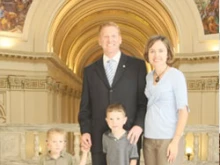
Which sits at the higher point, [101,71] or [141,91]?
[101,71]

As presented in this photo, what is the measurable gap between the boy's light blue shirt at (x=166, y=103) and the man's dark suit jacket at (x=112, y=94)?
24 cm

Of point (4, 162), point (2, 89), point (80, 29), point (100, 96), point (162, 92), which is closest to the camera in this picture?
point (162, 92)

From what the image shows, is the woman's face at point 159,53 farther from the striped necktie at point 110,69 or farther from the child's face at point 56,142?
the child's face at point 56,142

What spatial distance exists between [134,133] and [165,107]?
1.41ft

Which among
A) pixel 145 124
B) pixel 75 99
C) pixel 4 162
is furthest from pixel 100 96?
pixel 75 99

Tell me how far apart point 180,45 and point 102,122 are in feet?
42.3

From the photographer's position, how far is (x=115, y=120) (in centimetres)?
399

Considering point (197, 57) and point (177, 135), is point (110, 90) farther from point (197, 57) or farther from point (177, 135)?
point (197, 57)

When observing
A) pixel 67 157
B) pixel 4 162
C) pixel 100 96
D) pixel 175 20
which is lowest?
pixel 4 162

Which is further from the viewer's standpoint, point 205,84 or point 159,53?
point 205,84

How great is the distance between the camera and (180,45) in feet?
54.6

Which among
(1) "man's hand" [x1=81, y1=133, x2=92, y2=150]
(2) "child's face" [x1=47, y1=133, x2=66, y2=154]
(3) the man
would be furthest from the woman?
(2) "child's face" [x1=47, y1=133, x2=66, y2=154]

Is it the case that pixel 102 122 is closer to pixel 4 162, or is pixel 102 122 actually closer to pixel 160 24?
pixel 4 162

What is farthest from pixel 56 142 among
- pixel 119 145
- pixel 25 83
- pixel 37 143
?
pixel 25 83
